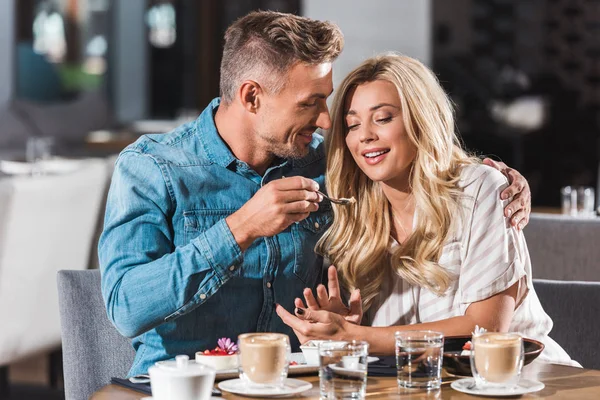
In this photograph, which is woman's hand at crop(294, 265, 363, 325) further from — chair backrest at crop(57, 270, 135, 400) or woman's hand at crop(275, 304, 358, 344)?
chair backrest at crop(57, 270, 135, 400)

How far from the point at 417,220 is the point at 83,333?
2.47ft

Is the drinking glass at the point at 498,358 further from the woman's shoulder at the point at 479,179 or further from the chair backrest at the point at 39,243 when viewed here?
the chair backrest at the point at 39,243

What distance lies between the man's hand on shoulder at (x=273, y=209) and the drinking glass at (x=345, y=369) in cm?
39

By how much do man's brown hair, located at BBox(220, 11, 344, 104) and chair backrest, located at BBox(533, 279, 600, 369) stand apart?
2.45ft

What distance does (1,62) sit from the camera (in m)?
7.81

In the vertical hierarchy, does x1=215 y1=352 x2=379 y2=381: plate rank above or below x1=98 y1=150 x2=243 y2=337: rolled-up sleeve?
below

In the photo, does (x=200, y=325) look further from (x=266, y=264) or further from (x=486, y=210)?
(x=486, y=210)

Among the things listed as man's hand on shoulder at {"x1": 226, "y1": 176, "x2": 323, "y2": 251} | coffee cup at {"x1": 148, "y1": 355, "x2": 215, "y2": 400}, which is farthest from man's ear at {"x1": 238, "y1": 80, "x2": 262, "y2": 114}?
coffee cup at {"x1": 148, "y1": 355, "x2": 215, "y2": 400}

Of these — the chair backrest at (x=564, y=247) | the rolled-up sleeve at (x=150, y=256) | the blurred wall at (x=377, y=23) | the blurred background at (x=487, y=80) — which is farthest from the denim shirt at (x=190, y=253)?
Answer: the blurred background at (x=487, y=80)

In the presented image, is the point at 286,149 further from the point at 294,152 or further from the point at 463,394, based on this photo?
the point at 463,394

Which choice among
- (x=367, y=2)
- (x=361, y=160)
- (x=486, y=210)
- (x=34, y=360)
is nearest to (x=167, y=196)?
(x=361, y=160)

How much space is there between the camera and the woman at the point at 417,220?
2.04 metres

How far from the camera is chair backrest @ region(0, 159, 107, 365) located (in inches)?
124

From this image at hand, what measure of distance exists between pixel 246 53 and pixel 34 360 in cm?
270
